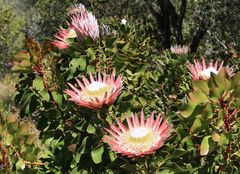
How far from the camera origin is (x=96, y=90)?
1738 mm

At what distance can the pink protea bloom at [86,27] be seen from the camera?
2.06 metres

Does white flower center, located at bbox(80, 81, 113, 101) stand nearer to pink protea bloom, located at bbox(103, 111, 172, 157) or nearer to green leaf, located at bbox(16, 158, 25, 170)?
pink protea bloom, located at bbox(103, 111, 172, 157)

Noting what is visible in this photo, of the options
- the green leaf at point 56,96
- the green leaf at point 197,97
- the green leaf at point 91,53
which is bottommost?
the green leaf at point 197,97

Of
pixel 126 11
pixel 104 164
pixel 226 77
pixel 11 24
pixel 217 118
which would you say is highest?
pixel 11 24

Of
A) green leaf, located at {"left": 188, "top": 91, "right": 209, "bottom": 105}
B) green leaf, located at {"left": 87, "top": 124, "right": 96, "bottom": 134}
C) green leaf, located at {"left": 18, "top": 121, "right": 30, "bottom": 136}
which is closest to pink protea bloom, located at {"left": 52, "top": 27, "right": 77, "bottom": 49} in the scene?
green leaf, located at {"left": 18, "top": 121, "right": 30, "bottom": 136}

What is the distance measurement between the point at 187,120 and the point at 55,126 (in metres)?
1.01

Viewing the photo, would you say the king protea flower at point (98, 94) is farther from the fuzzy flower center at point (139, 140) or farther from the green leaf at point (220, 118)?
the green leaf at point (220, 118)

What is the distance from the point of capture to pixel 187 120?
156 cm

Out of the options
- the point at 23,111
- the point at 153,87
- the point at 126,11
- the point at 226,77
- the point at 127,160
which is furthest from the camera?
the point at 126,11

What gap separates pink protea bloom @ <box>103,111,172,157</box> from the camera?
1.45 m

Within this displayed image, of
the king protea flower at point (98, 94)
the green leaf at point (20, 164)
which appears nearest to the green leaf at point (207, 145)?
the king protea flower at point (98, 94)

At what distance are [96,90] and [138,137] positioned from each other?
11.6 inches

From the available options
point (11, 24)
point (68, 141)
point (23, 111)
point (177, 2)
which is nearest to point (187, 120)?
point (68, 141)

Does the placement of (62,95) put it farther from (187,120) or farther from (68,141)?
(187,120)
